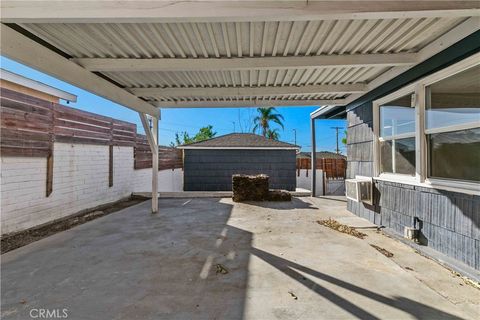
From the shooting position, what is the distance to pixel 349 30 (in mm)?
2695

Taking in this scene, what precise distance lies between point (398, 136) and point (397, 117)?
34cm

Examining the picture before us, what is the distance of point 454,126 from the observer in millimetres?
2969

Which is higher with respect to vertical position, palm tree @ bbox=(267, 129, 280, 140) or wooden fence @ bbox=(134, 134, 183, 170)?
palm tree @ bbox=(267, 129, 280, 140)

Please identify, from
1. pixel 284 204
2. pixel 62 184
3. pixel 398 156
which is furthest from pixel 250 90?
pixel 62 184

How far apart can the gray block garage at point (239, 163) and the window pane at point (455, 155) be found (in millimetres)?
7941

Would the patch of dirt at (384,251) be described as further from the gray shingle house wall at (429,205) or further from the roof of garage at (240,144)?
the roof of garage at (240,144)

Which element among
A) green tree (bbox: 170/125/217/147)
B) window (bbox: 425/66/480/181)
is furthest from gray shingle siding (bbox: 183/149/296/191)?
green tree (bbox: 170/125/217/147)

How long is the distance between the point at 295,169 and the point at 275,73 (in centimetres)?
775

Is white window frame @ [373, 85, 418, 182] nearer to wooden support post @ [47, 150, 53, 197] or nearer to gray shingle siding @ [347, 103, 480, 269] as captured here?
gray shingle siding @ [347, 103, 480, 269]

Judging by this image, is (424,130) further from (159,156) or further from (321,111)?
(159,156)

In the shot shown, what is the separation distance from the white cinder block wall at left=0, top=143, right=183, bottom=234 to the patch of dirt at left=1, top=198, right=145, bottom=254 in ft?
0.40

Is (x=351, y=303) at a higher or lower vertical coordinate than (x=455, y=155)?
lower

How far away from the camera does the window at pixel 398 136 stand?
3.85 meters

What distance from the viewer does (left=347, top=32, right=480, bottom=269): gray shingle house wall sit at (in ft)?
8.90
